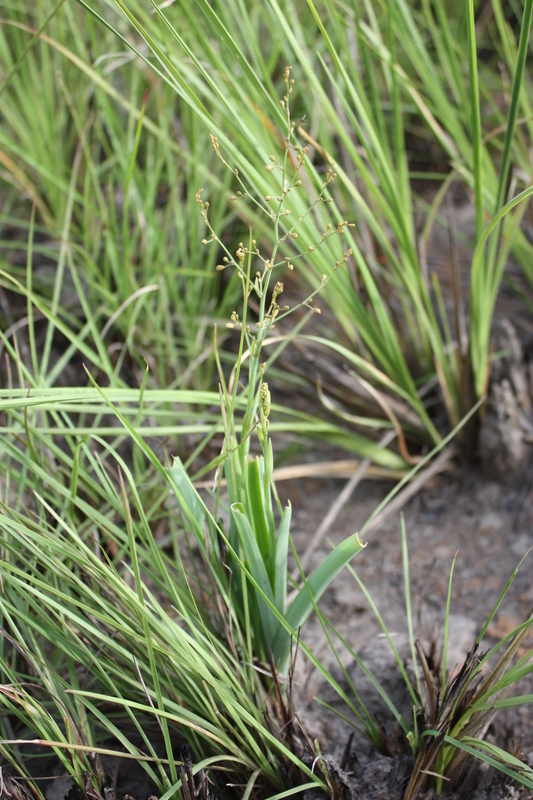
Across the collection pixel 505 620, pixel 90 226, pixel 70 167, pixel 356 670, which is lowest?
pixel 505 620

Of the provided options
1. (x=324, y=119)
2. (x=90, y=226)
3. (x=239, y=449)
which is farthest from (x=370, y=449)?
(x=90, y=226)

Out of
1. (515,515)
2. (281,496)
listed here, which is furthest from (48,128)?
(515,515)

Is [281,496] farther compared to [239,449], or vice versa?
[281,496]

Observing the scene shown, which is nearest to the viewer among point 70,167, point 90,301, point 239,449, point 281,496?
point 239,449

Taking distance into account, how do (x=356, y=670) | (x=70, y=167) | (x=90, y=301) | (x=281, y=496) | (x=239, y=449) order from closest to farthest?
1. (x=239, y=449)
2. (x=356, y=670)
3. (x=281, y=496)
4. (x=90, y=301)
5. (x=70, y=167)

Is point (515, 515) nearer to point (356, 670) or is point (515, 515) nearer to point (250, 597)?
point (356, 670)

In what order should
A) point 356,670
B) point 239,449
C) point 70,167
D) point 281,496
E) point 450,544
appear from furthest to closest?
1. point 70,167
2. point 281,496
3. point 450,544
4. point 356,670
5. point 239,449

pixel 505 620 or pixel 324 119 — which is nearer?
pixel 505 620

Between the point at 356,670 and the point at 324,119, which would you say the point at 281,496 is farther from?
the point at 324,119

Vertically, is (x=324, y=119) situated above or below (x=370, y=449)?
above
